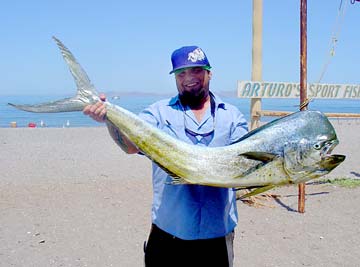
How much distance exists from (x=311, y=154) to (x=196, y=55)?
107cm

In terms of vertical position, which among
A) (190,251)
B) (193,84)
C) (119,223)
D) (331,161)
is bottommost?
→ (119,223)

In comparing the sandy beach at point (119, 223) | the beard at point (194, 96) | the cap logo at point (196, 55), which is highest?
the cap logo at point (196, 55)

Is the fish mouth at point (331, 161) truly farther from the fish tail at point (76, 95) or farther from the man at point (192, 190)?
the fish tail at point (76, 95)

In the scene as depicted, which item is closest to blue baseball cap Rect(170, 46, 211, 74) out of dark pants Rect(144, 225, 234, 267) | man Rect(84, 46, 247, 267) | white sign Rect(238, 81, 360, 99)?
man Rect(84, 46, 247, 267)

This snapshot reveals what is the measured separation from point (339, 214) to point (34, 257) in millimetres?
4348

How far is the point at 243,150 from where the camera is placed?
2287mm

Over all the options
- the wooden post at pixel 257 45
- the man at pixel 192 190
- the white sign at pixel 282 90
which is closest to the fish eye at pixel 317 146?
the man at pixel 192 190

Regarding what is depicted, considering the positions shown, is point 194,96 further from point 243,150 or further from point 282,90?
point 282,90

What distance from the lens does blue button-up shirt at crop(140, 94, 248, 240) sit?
2.76 meters

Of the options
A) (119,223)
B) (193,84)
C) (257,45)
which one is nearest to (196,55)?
Result: (193,84)

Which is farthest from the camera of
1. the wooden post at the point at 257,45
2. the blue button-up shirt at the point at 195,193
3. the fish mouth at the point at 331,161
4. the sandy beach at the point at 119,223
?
the wooden post at the point at 257,45

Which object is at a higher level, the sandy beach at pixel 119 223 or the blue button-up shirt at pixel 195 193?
the blue button-up shirt at pixel 195 193

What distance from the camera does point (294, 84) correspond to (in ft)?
23.9

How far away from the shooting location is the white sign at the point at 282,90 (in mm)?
7039
